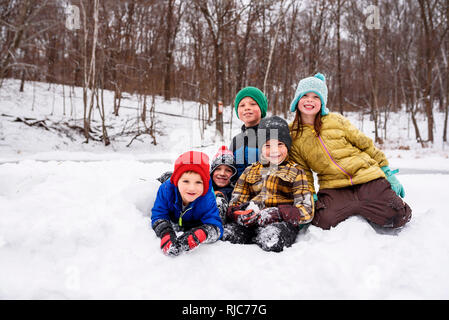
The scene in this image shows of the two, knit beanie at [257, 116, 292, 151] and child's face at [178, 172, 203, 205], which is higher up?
knit beanie at [257, 116, 292, 151]

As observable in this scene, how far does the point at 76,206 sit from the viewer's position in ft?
6.57

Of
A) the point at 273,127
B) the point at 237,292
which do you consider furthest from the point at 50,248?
the point at 273,127

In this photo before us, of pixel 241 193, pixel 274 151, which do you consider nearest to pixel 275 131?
pixel 274 151

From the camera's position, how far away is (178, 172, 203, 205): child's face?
1940mm

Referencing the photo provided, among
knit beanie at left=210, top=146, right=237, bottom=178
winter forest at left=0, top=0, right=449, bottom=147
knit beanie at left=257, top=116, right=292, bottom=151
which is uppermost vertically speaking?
winter forest at left=0, top=0, right=449, bottom=147

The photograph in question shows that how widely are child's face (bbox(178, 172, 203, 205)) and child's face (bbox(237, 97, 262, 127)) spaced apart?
1.26 metres

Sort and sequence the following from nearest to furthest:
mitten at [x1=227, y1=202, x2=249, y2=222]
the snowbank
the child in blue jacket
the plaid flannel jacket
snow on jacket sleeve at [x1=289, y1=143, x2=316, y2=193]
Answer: the snowbank, the child in blue jacket, the plaid flannel jacket, mitten at [x1=227, y1=202, x2=249, y2=222], snow on jacket sleeve at [x1=289, y1=143, x2=316, y2=193]

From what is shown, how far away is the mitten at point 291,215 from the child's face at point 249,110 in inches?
49.3

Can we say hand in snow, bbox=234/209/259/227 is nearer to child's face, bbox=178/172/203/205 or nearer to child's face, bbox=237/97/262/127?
child's face, bbox=178/172/203/205

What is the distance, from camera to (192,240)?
5.57 ft

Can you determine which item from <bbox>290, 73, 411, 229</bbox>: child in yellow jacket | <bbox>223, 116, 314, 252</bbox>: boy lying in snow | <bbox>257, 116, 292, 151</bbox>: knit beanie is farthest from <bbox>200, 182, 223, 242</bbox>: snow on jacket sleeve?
<bbox>290, 73, 411, 229</bbox>: child in yellow jacket

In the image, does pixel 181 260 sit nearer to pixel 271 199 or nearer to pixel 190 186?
pixel 190 186
